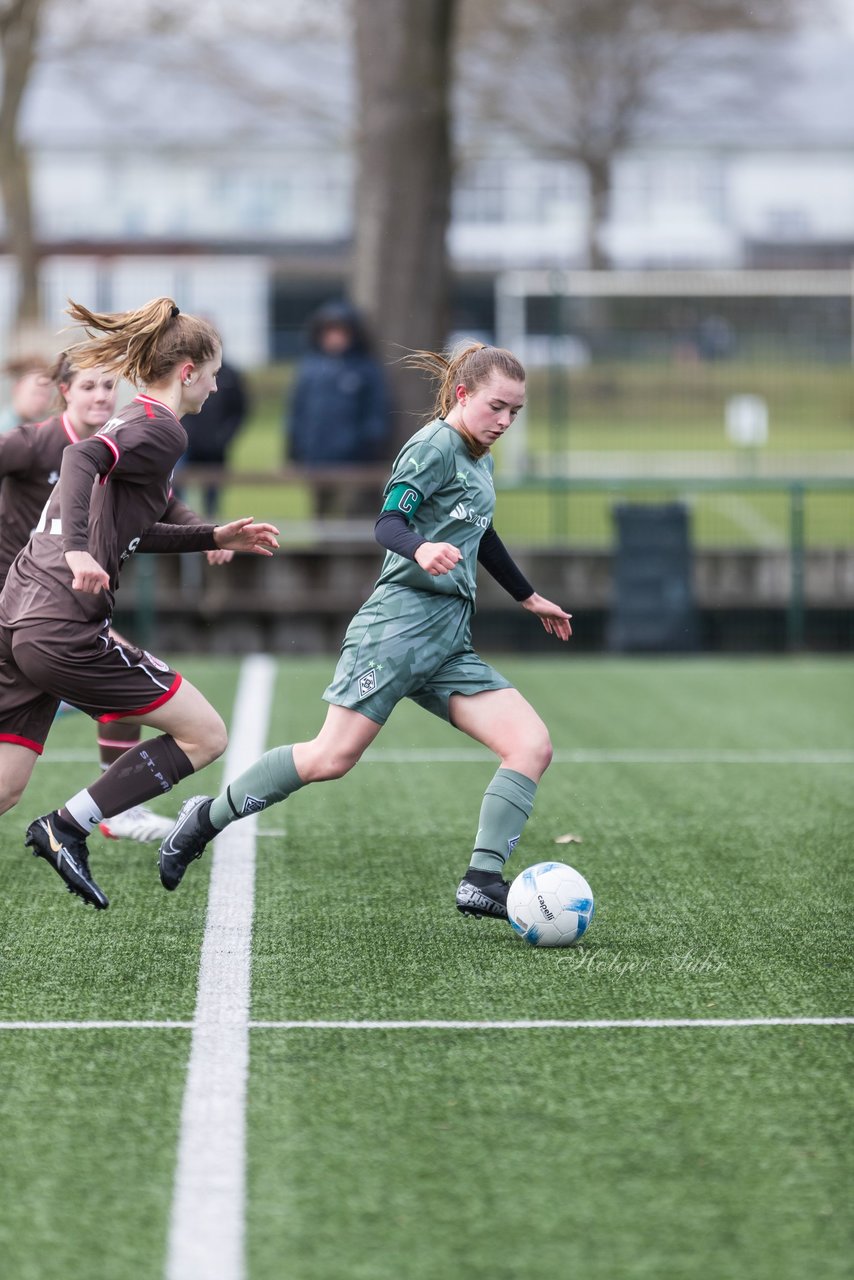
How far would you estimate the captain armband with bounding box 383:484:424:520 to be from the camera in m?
4.98

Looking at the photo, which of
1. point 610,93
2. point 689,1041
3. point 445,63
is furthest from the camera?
point 610,93

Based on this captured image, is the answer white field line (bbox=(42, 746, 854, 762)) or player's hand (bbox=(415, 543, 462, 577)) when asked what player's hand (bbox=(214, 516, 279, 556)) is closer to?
player's hand (bbox=(415, 543, 462, 577))

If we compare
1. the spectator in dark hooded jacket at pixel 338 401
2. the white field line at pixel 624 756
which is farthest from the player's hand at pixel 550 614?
the spectator in dark hooded jacket at pixel 338 401

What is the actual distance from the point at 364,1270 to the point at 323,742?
235cm

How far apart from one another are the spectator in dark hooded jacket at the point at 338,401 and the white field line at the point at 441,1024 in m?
10.3

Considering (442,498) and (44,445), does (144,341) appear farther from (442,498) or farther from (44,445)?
(44,445)

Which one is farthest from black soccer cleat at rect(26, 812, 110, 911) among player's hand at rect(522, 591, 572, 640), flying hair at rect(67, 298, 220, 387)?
player's hand at rect(522, 591, 572, 640)

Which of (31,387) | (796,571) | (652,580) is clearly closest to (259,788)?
(31,387)

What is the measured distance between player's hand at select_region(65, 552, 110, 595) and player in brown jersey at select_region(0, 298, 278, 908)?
15mm

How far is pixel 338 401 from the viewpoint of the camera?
580 inches

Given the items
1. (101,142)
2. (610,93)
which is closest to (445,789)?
(610,93)

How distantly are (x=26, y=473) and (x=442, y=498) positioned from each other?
5.75 ft

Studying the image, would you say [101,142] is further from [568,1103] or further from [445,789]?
[568,1103]

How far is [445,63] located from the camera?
16.3m
